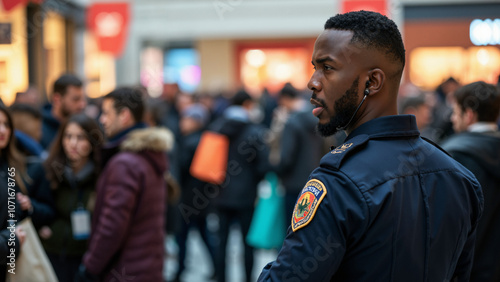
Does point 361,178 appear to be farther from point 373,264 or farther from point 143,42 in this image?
point 143,42

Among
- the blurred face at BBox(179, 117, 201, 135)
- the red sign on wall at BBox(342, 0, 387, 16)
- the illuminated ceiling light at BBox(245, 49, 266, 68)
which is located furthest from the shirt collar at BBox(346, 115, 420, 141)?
the illuminated ceiling light at BBox(245, 49, 266, 68)

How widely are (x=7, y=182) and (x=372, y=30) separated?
6.45 feet

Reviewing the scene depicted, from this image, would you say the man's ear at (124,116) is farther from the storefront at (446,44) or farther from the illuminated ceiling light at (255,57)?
the illuminated ceiling light at (255,57)

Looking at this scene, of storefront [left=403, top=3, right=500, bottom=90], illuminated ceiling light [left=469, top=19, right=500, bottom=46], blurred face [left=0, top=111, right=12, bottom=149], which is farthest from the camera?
storefront [left=403, top=3, right=500, bottom=90]

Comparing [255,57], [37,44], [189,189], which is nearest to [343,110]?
[189,189]

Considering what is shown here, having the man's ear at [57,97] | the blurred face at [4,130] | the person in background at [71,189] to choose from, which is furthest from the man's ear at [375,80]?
the man's ear at [57,97]

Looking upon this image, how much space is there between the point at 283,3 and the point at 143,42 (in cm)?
511

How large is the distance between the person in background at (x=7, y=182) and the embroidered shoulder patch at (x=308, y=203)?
1540 millimetres

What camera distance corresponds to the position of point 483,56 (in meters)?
14.7

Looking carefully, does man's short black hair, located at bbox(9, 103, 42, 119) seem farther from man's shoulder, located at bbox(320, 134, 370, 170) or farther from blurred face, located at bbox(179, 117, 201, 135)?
man's shoulder, located at bbox(320, 134, 370, 170)

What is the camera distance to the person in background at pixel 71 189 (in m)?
3.23

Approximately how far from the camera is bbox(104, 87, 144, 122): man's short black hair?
326 centimetres

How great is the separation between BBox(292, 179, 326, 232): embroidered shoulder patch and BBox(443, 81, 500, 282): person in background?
177 cm

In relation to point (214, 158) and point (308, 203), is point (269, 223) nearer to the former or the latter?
point (214, 158)
